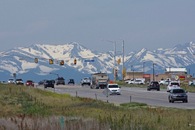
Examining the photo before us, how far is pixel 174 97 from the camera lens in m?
64.2

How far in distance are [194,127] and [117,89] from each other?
202 ft

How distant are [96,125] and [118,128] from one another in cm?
92

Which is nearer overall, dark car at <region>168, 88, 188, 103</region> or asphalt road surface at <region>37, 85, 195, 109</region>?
asphalt road surface at <region>37, 85, 195, 109</region>

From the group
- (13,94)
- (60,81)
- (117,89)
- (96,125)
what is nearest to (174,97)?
(13,94)

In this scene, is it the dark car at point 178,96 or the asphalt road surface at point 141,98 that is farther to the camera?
the dark car at point 178,96

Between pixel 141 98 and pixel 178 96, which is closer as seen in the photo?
pixel 178 96

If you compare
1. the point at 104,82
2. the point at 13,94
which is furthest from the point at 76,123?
the point at 104,82

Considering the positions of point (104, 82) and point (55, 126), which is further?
point (104, 82)

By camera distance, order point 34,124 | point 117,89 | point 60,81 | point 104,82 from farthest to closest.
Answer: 1. point 60,81
2. point 104,82
3. point 117,89
4. point 34,124

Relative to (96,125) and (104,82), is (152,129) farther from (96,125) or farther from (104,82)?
(104,82)

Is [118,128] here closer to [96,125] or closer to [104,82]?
[96,125]

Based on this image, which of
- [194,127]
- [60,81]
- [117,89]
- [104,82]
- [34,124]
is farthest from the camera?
[60,81]

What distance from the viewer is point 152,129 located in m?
22.8

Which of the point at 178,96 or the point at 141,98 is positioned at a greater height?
the point at 178,96
